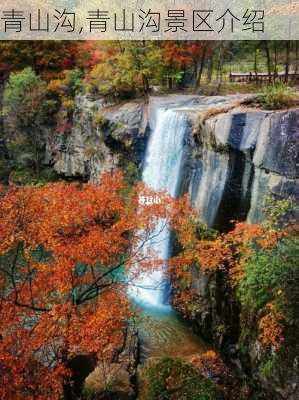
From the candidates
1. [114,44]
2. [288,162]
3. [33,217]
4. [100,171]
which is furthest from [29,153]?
[288,162]

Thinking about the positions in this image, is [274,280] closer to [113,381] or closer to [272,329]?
[272,329]

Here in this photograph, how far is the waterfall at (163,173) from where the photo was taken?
19422 mm

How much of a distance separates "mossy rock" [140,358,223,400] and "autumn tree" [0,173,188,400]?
1.66 meters

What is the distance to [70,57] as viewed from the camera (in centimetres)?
3338

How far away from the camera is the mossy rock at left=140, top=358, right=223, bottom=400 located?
1124 centimetres

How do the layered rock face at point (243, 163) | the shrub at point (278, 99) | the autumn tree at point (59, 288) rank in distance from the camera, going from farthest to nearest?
the shrub at point (278, 99)
the layered rock face at point (243, 163)
the autumn tree at point (59, 288)

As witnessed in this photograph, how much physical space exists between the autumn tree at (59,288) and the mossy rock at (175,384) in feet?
5.45

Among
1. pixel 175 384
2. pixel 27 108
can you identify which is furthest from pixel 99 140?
pixel 175 384

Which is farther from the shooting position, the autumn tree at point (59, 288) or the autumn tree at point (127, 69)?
the autumn tree at point (127, 69)

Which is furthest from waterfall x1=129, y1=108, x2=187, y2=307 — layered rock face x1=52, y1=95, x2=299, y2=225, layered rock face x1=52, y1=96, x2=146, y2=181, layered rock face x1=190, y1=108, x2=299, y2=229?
layered rock face x1=52, y1=96, x2=146, y2=181

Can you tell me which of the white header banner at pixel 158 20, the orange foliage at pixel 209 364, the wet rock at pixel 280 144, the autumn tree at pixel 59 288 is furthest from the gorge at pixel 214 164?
the white header banner at pixel 158 20

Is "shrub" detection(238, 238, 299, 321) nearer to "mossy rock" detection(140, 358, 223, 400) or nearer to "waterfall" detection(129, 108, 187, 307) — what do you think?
"mossy rock" detection(140, 358, 223, 400)

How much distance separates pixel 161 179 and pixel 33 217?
30.4 ft

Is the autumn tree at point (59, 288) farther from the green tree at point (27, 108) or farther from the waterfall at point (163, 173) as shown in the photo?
the green tree at point (27, 108)
